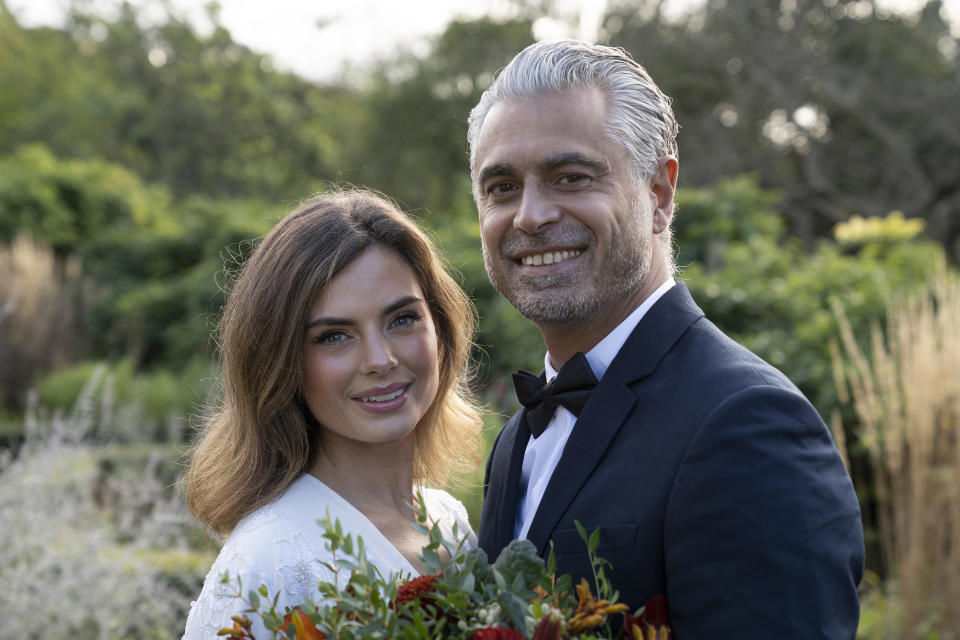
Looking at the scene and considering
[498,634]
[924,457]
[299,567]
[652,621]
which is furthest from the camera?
[924,457]

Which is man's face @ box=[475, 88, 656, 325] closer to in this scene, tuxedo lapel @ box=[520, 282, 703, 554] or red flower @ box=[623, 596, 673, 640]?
tuxedo lapel @ box=[520, 282, 703, 554]

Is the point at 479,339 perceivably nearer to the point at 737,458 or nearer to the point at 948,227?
the point at 737,458

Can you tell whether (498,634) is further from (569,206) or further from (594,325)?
(569,206)

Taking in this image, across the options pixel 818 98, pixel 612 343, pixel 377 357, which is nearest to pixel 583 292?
pixel 612 343

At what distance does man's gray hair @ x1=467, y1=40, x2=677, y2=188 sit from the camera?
237 centimetres

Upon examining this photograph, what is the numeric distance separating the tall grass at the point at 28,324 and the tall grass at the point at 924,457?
32.3 feet

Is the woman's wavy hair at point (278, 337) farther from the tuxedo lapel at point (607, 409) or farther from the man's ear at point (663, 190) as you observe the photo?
the tuxedo lapel at point (607, 409)

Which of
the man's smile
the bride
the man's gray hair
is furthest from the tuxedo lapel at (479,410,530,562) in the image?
the man's gray hair

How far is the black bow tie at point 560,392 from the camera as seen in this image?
229 cm

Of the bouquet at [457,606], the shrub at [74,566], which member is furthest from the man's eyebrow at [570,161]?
the shrub at [74,566]

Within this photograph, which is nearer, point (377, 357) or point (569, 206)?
point (569, 206)

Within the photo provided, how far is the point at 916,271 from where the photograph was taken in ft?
22.9

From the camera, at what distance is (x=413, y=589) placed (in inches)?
55.0

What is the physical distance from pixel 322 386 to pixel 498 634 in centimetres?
156
